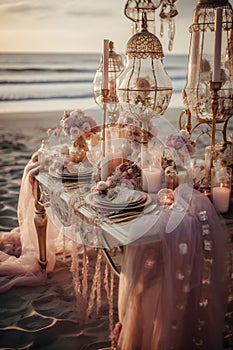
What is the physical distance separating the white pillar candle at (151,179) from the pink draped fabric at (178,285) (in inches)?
7.7

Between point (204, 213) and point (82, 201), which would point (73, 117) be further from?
point (204, 213)

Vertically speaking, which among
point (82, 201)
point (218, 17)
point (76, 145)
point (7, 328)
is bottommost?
point (7, 328)

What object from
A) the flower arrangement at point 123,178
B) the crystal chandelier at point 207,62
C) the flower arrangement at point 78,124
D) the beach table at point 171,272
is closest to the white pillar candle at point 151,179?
the flower arrangement at point 123,178

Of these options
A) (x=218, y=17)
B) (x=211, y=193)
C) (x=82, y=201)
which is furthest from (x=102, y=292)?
(x=218, y=17)

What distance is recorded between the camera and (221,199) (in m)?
1.73

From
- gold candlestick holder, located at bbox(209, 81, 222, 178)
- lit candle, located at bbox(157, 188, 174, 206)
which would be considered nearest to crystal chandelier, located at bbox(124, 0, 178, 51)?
gold candlestick holder, located at bbox(209, 81, 222, 178)

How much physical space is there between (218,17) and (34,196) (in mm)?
1338

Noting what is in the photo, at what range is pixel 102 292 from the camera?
2428 mm

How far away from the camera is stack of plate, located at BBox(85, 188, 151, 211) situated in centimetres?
171

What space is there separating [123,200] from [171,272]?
0.34 metres

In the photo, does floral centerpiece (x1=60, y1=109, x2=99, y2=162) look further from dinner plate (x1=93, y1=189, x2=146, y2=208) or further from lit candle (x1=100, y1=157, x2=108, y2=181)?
dinner plate (x1=93, y1=189, x2=146, y2=208)

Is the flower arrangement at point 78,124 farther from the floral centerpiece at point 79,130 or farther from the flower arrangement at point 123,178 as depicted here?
the flower arrangement at point 123,178

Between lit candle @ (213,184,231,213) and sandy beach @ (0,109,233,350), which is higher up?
lit candle @ (213,184,231,213)

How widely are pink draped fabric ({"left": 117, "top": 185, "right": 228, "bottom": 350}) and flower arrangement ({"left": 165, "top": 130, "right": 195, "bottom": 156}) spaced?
0.87 ft
